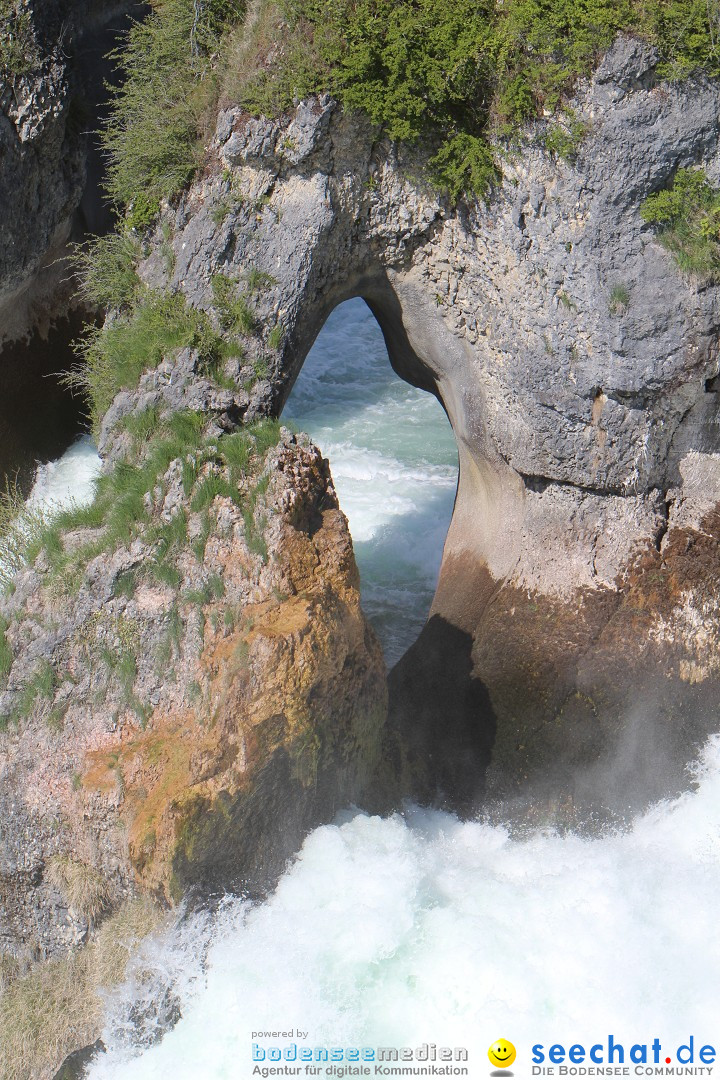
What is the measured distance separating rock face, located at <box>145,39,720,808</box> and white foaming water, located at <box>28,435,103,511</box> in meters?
4.31

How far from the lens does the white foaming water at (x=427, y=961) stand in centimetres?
544

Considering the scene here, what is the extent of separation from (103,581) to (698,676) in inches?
173

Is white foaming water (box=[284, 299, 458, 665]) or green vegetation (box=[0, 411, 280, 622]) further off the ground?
green vegetation (box=[0, 411, 280, 622])

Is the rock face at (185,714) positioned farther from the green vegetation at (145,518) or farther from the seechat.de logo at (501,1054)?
the seechat.de logo at (501,1054)

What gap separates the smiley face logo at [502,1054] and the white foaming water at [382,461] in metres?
3.88

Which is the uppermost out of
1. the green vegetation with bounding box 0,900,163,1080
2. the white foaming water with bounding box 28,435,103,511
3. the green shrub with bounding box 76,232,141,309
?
the green shrub with bounding box 76,232,141,309

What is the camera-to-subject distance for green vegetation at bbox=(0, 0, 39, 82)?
9.15 m

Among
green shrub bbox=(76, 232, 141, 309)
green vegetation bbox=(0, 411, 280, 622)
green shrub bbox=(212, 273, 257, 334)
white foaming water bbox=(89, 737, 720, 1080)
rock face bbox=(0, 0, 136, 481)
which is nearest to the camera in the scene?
white foaming water bbox=(89, 737, 720, 1080)

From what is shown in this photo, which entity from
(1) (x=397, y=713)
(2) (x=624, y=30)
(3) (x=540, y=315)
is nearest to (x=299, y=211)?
(3) (x=540, y=315)

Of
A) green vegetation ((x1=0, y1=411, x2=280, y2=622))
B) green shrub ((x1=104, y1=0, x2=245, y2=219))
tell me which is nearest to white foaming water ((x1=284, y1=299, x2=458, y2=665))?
green vegetation ((x1=0, y1=411, x2=280, y2=622))

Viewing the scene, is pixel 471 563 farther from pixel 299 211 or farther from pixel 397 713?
pixel 299 211

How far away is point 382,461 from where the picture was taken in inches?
489

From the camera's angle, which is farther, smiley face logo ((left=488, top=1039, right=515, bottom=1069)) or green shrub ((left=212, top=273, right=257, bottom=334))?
green shrub ((left=212, top=273, right=257, bottom=334))

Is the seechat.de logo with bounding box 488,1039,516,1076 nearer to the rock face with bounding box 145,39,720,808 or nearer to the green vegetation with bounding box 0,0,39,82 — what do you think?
the rock face with bounding box 145,39,720,808
